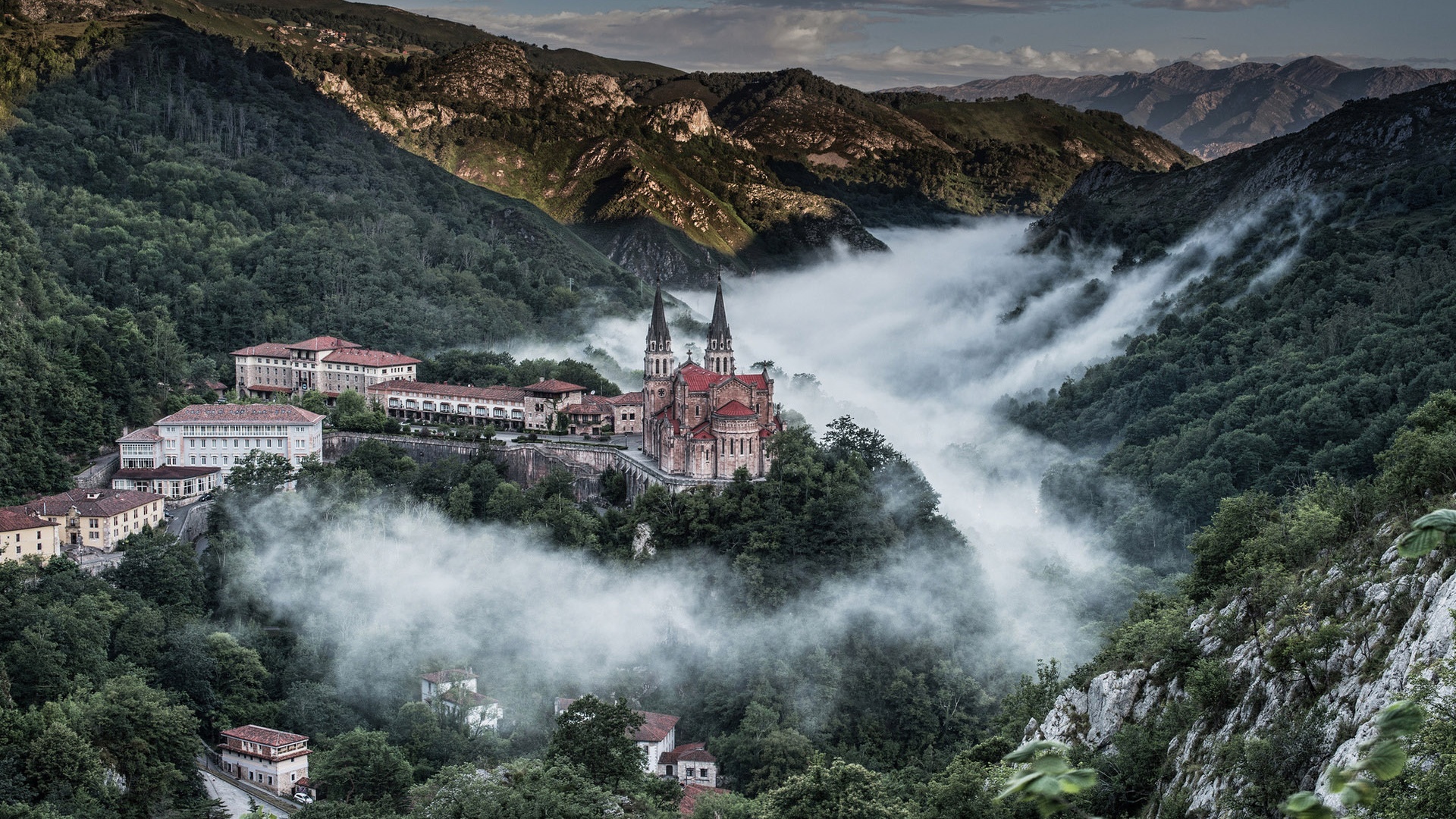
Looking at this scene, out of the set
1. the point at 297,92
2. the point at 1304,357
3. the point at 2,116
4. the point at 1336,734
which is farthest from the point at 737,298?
the point at 1336,734

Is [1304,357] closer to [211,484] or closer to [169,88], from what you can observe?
[211,484]

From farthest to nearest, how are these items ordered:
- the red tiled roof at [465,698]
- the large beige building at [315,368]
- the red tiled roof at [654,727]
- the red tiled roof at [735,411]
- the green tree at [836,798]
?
the large beige building at [315,368] → the red tiled roof at [735,411] → the red tiled roof at [465,698] → the red tiled roof at [654,727] → the green tree at [836,798]

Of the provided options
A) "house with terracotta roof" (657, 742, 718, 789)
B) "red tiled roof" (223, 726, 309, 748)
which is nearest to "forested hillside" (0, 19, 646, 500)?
"red tiled roof" (223, 726, 309, 748)

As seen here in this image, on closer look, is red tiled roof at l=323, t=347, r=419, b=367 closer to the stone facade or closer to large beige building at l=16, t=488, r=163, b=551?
the stone facade

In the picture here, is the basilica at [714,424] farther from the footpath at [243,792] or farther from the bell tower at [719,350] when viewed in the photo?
the footpath at [243,792]

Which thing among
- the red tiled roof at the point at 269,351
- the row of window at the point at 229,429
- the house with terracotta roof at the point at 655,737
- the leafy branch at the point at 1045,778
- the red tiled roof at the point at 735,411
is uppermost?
the red tiled roof at the point at 269,351

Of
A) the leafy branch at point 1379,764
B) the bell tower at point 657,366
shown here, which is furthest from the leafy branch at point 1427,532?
the bell tower at point 657,366
